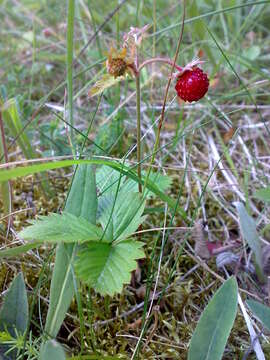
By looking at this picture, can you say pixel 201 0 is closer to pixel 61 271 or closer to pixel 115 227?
pixel 115 227

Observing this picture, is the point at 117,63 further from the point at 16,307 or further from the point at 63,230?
the point at 16,307

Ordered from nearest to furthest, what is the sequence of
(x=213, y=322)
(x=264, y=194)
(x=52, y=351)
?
1. (x=52, y=351)
2. (x=213, y=322)
3. (x=264, y=194)

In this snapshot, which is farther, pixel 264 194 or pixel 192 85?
pixel 264 194

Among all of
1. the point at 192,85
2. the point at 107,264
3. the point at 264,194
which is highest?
the point at 192,85

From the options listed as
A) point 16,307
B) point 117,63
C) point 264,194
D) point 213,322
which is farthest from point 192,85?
point 16,307

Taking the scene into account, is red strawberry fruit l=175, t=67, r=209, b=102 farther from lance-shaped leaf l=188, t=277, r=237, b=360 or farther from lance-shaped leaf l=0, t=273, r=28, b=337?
lance-shaped leaf l=0, t=273, r=28, b=337

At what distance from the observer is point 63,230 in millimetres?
921

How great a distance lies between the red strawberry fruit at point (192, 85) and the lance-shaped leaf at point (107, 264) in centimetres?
35

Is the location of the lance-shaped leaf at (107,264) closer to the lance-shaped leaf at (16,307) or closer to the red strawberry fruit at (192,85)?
the lance-shaped leaf at (16,307)

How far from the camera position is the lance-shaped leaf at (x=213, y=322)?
870mm

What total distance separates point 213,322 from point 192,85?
507mm

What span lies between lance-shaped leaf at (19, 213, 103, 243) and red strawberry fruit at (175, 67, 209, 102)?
0.36 m

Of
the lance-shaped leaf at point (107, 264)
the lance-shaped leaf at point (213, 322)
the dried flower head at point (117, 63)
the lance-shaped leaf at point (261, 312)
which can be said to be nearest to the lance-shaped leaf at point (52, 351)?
the lance-shaped leaf at point (107, 264)

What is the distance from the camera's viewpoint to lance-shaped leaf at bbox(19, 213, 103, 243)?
0.90 m
